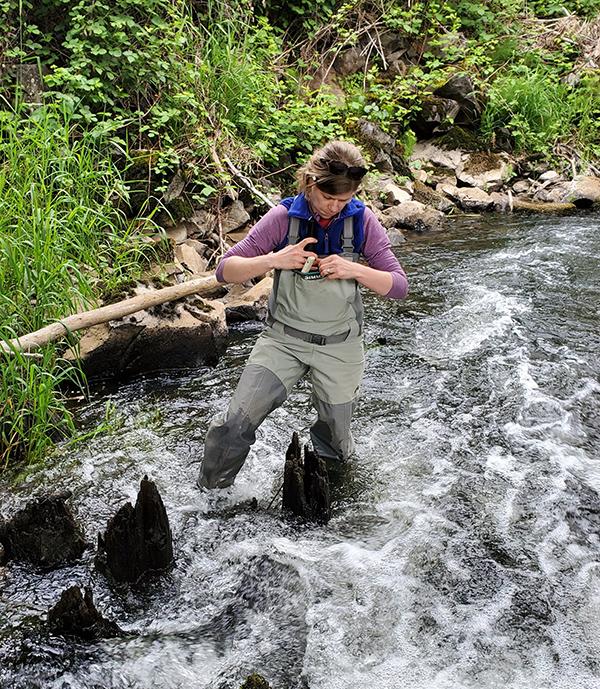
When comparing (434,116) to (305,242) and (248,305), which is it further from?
(305,242)

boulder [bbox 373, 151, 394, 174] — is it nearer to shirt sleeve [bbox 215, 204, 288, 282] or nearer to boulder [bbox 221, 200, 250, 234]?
boulder [bbox 221, 200, 250, 234]

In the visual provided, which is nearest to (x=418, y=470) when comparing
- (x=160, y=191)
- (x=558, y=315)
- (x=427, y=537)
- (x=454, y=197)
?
(x=427, y=537)

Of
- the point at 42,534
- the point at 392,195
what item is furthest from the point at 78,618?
the point at 392,195

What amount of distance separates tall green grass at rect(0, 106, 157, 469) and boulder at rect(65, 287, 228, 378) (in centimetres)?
24

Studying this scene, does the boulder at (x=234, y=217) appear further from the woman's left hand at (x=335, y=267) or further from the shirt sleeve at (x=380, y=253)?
the woman's left hand at (x=335, y=267)

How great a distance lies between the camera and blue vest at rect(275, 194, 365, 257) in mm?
3561

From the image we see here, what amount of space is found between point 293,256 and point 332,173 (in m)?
0.44

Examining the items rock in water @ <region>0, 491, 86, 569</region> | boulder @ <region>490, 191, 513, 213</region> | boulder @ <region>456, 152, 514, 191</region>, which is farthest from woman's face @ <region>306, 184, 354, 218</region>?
boulder @ <region>456, 152, 514, 191</region>

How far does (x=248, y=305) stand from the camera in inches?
276

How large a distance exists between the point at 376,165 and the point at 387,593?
870cm

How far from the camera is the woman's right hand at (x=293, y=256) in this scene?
11.1 ft

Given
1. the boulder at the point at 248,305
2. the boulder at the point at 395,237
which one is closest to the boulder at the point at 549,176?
the boulder at the point at 395,237

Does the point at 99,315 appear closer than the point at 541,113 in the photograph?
Yes

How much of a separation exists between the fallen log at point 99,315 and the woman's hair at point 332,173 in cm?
159
